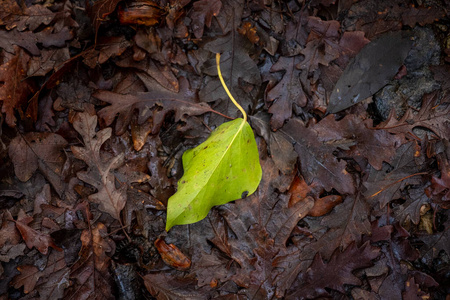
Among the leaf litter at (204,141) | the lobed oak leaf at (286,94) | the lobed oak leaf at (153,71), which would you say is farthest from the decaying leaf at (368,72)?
the lobed oak leaf at (153,71)

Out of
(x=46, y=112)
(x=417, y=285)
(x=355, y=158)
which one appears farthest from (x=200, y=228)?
(x=417, y=285)

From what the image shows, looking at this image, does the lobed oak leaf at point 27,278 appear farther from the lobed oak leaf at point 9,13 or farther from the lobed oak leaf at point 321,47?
the lobed oak leaf at point 321,47

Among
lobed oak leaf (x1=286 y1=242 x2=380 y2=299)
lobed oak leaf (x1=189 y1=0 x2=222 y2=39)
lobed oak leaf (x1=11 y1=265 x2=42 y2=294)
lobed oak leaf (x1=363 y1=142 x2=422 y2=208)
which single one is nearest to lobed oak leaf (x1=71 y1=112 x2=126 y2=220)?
lobed oak leaf (x1=11 y1=265 x2=42 y2=294)

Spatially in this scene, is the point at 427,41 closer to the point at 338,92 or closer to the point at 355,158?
the point at 338,92

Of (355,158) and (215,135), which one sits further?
(355,158)

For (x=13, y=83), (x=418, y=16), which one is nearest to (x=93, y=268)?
(x=13, y=83)

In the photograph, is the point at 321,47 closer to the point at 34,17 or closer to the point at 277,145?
the point at 277,145
